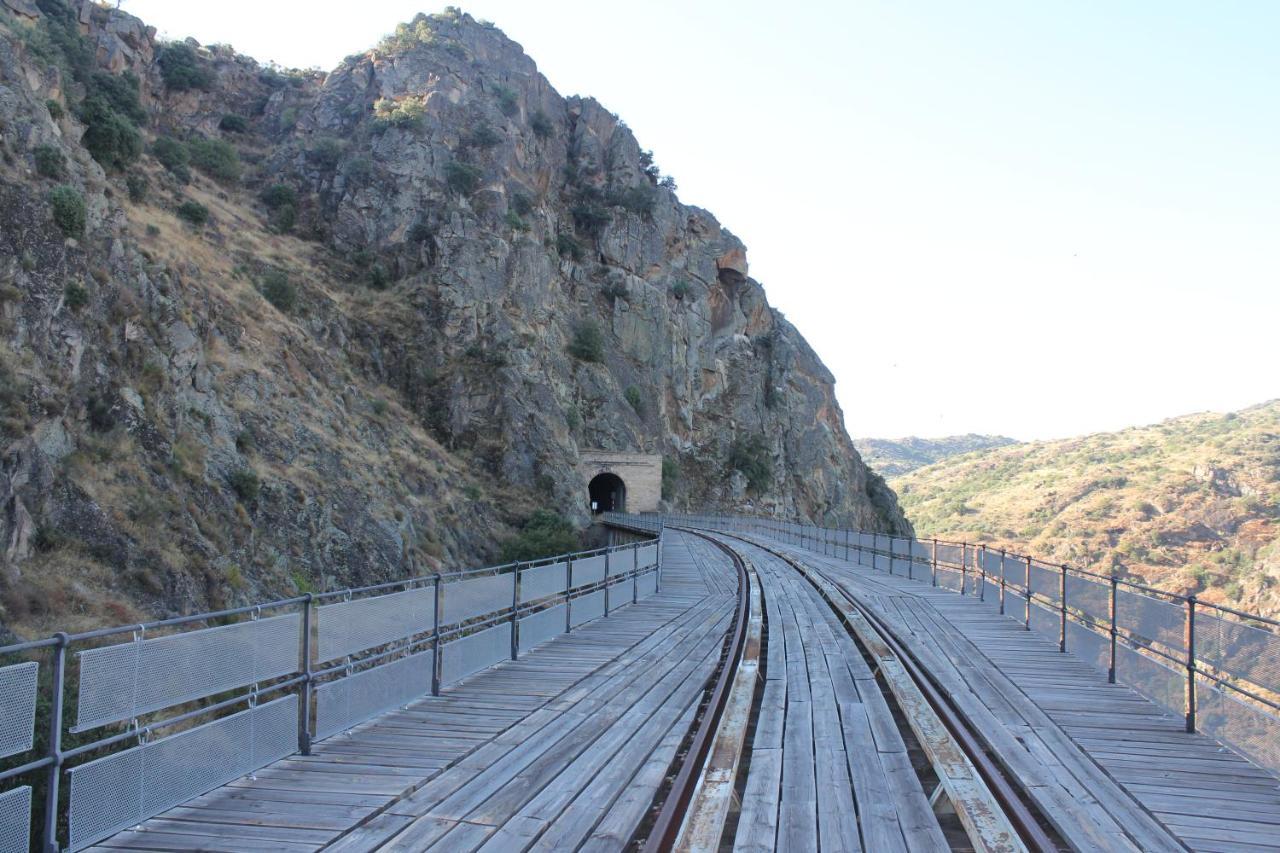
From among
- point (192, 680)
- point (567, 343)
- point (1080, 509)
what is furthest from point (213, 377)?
point (1080, 509)

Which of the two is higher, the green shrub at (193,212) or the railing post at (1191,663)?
the green shrub at (193,212)

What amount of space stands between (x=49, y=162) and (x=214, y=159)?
3664cm

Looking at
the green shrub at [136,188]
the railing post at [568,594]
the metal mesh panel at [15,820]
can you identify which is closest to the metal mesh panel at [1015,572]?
the railing post at [568,594]

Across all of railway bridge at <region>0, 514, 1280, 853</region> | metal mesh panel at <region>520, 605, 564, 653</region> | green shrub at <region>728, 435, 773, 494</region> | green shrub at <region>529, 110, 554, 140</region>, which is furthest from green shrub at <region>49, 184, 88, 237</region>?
green shrub at <region>728, 435, 773, 494</region>

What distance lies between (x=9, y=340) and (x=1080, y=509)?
105422mm

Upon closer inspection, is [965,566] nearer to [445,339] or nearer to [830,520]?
[445,339]

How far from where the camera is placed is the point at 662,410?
84375 mm

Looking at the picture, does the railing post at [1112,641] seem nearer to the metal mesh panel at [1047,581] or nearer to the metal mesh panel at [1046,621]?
the metal mesh panel at [1047,581]

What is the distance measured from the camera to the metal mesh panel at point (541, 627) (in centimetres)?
1168

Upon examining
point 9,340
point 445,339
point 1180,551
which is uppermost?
point 445,339

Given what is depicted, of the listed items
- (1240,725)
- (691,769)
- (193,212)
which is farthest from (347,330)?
(1240,725)

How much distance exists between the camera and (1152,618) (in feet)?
30.5

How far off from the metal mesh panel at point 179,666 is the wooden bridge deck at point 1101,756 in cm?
578

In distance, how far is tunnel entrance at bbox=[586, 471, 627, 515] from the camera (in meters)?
70.0
